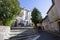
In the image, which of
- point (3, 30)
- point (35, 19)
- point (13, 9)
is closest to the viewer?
point (3, 30)

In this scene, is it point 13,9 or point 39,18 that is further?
point 39,18

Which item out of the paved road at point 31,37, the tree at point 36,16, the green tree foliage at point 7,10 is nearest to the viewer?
the paved road at point 31,37

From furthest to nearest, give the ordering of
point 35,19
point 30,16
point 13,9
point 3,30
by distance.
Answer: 1. point 30,16
2. point 35,19
3. point 13,9
4. point 3,30

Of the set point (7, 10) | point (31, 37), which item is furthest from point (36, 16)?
point (7, 10)

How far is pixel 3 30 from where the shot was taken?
48.9 ft

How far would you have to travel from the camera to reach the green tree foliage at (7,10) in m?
15.4

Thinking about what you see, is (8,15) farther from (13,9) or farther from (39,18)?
(39,18)

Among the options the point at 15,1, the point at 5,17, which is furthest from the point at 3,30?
the point at 15,1

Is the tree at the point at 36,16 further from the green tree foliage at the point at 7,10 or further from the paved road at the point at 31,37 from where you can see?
the green tree foliage at the point at 7,10

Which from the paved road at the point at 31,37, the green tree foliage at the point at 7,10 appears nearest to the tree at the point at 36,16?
the paved road at the point at 31,37

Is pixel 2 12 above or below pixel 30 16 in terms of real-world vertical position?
below

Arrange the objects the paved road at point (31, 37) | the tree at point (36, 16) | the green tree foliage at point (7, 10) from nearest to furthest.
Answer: the paved road at point (31, 37), the green tree foliage at point (7, 10), the tree at point (36, 16)

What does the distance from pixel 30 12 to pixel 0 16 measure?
41.8 m

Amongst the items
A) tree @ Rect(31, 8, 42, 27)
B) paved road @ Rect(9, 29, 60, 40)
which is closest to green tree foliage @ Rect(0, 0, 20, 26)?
paved road @ Rect(9, 29, 60, 40)
